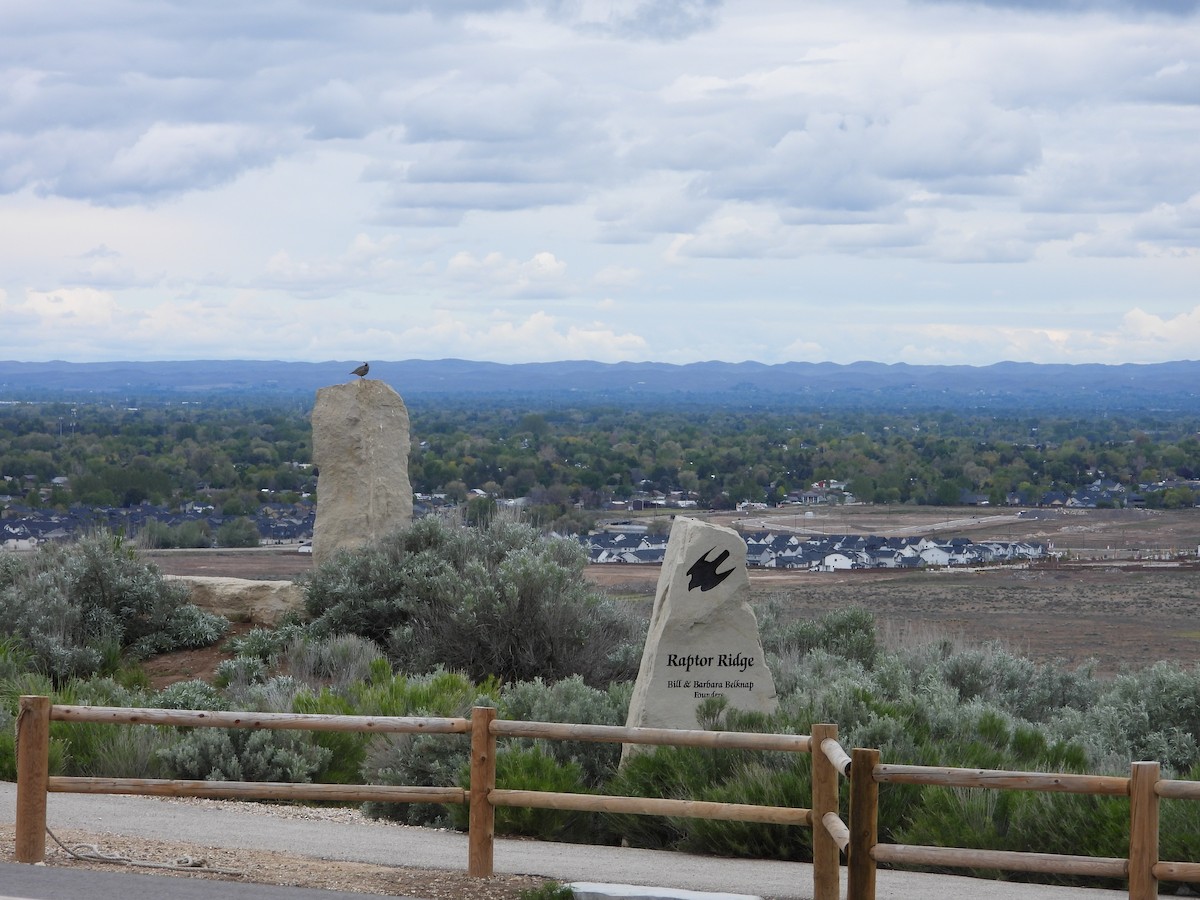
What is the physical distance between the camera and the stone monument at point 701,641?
36.7 feet

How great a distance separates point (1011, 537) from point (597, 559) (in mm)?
16985

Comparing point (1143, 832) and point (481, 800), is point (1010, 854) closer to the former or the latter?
point (1143, 832)

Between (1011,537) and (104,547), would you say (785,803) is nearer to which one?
(104,547)

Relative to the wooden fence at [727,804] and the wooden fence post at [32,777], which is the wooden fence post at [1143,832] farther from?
the wooden fence post at [32,777]

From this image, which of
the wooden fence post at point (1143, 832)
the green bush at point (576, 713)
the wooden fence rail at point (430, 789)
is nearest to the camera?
the wooden fence post at point (1143, 832)

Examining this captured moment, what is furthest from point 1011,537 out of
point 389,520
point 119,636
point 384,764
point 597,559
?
point 384,764

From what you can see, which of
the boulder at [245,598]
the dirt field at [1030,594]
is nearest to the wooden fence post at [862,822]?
the dirt field at [1030,594]

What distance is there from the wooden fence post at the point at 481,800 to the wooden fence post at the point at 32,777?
2200 millimetres

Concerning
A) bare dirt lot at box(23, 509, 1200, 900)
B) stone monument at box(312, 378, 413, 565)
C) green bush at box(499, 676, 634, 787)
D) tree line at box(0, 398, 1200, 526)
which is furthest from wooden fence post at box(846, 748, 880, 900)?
tree line at box(0, 398, 1200, 526)

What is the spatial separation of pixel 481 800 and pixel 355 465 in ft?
39.0

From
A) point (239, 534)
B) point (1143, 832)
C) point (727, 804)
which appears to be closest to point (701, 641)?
point (727, 804)

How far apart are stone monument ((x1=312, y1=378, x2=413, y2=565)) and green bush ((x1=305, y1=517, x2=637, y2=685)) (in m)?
1.17

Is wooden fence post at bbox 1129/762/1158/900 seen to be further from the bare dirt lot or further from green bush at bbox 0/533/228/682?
green bush at bbox 0/533/228/682

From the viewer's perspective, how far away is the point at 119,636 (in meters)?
17.4
